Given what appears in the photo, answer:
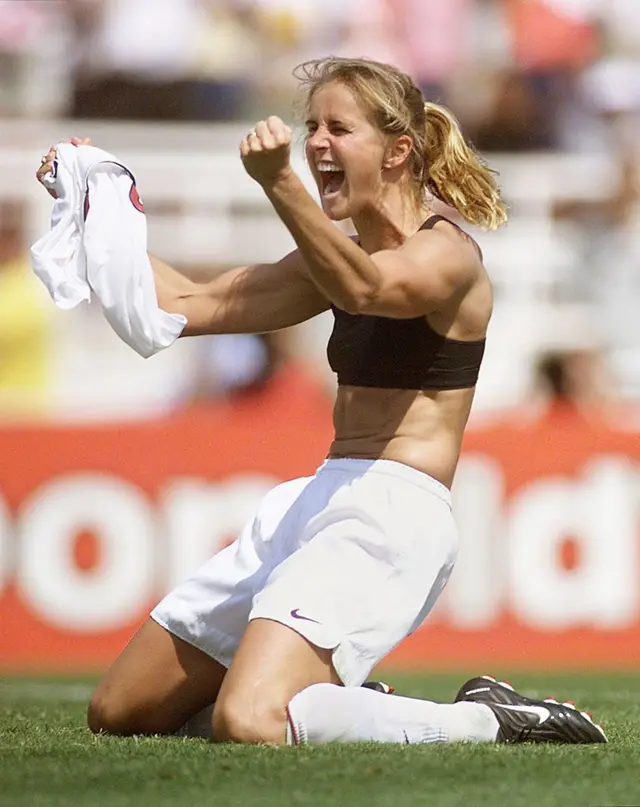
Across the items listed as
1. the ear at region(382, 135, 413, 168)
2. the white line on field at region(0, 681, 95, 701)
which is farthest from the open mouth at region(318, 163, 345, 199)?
the white line on field at region(0, 681, 95, 701)

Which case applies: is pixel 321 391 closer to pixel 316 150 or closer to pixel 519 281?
pixel 519 281

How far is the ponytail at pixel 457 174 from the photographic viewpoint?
5.01 meters

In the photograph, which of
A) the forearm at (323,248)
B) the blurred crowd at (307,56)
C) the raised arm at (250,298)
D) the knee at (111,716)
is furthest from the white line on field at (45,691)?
the blurred crowd at (307,56)

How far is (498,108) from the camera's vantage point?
1061cm

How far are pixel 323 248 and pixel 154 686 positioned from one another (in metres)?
1.57

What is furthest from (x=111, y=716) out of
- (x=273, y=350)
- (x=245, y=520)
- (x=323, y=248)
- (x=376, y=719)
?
(x=273, y=350)

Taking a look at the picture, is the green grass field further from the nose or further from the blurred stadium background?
the blurred stadium background

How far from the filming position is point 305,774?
4008 mm

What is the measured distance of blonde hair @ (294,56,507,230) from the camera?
488 cm

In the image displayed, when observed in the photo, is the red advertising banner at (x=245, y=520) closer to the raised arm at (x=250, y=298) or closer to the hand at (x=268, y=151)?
the raised arm at (x=250, y=298)

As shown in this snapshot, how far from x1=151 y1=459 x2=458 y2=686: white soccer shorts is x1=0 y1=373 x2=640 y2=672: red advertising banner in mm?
3102

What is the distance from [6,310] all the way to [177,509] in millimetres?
1859

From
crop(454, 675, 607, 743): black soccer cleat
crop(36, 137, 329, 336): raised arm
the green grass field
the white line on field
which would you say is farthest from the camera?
the white line on field

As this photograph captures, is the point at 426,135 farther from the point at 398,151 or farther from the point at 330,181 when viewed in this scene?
the point at 330,181
